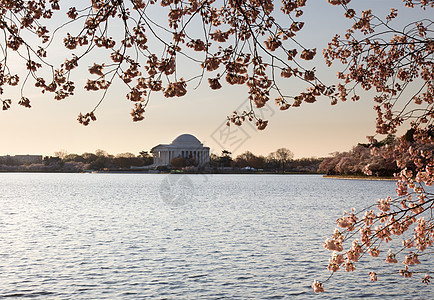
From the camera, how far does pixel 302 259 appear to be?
669 inches

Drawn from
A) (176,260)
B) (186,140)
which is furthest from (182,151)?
(176,260)

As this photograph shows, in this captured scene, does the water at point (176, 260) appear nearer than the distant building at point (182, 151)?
Yes

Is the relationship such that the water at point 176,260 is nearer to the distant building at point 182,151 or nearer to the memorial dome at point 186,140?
the distant building at point 182,151

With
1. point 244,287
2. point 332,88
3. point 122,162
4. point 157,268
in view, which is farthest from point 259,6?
point 122,162

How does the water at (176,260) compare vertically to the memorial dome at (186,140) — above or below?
below

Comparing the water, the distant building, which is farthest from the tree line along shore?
the water

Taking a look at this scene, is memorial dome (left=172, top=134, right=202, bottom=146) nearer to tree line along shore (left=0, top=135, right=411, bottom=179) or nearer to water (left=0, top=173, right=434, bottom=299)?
tree line along shore (left=0, top=135, right=411, bottom=179)

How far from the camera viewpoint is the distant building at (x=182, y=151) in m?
170

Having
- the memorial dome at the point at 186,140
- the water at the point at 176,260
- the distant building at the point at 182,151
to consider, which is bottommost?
the water at the point at 176,260

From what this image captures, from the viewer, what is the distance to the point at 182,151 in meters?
172

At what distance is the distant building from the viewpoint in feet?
558

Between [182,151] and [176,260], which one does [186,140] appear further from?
[176,260]

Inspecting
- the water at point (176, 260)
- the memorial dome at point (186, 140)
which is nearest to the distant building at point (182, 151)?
the memorial dome at point (186, 140)

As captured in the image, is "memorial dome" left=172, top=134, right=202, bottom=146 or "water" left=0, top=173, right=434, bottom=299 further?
"memorial dome" left=172, top=134, right=202, bottom=146
